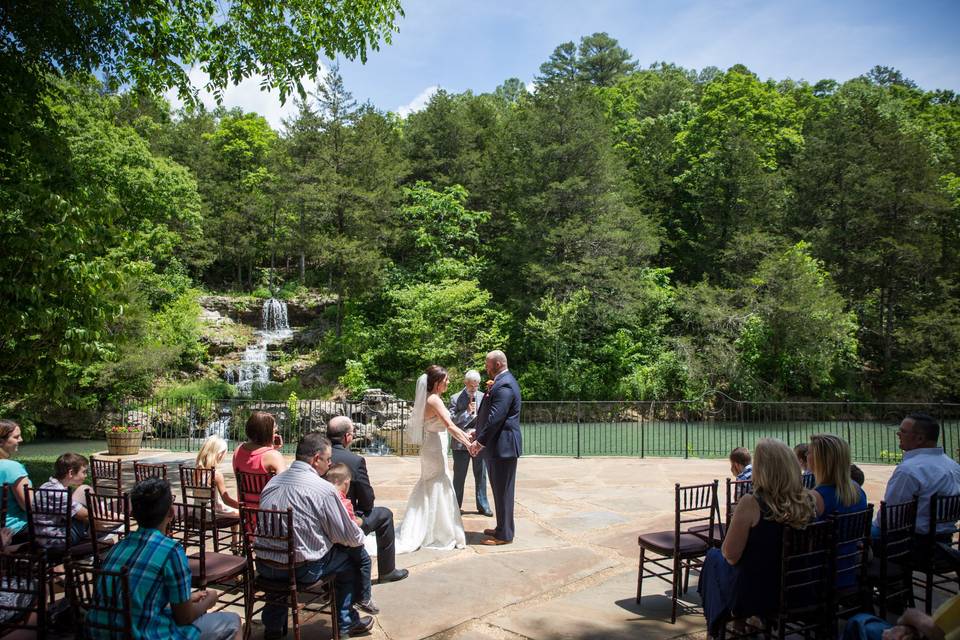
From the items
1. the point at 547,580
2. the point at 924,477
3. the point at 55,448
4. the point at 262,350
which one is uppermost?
the point at 262,350

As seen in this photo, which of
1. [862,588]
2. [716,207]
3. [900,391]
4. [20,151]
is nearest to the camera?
[862,588]

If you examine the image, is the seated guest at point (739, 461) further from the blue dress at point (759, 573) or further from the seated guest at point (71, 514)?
the seated guest at point (71, 514)

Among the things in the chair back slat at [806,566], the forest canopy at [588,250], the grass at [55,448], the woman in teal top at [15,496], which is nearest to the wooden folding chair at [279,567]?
the woman in teal top at [15,496]

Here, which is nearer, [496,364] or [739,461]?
[739,461]

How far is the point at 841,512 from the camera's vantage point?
4.45 m

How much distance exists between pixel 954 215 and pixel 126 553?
3639cm

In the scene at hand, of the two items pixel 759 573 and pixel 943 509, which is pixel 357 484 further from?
pixel 943 509

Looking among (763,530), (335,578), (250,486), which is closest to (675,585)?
(763,530)

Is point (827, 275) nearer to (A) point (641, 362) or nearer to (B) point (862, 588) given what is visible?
(A) point (641, 362)

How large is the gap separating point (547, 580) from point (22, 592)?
4003 mm

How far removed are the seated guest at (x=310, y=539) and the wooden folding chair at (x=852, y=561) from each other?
3.17 metres

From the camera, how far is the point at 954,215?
100 ft

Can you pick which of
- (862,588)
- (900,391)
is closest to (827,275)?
(900,391)

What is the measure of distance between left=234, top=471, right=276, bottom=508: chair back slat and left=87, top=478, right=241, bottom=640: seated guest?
1.93 meters
